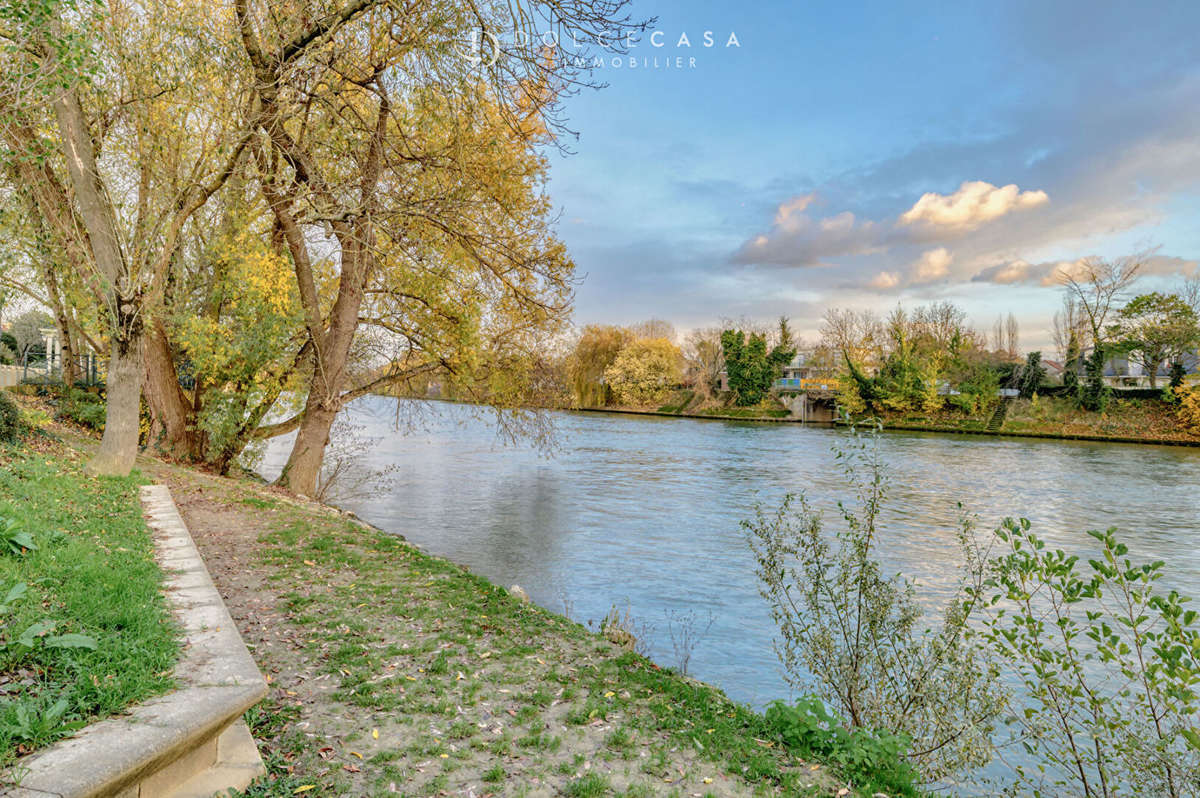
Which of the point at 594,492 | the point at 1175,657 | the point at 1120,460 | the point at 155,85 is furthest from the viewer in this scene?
the point at 1120,460

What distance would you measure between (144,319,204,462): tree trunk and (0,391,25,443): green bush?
2194mm

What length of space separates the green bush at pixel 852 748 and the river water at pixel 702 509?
1902 millimetres

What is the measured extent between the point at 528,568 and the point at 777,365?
47.9 meters

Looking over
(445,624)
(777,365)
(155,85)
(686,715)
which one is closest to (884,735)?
(686,715)

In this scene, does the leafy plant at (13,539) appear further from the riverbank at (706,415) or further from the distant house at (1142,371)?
the distant house at (1142,371)

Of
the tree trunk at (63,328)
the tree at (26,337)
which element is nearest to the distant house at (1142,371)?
the tree trunk at (63,328)

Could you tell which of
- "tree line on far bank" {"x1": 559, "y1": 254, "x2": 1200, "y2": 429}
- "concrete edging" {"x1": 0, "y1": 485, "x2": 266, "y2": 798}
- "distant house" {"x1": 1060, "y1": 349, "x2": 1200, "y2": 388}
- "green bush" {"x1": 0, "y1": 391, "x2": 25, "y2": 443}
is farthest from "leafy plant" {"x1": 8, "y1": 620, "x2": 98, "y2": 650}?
"distant house" {"x1": 1060, "y1": 349, "x2": 1200, "y2": 388}

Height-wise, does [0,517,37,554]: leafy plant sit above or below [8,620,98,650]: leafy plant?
above

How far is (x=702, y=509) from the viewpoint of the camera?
1545cm

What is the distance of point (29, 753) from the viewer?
7.73 ft

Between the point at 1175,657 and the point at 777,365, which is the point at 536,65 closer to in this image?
the point at 1175,657

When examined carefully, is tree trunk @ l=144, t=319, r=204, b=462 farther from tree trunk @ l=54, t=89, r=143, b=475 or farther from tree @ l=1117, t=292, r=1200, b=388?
tree @ l=1117, t=292, r=1200, b=388

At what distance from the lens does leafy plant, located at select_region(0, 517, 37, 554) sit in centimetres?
418

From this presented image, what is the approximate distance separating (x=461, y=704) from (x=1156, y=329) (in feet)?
165
